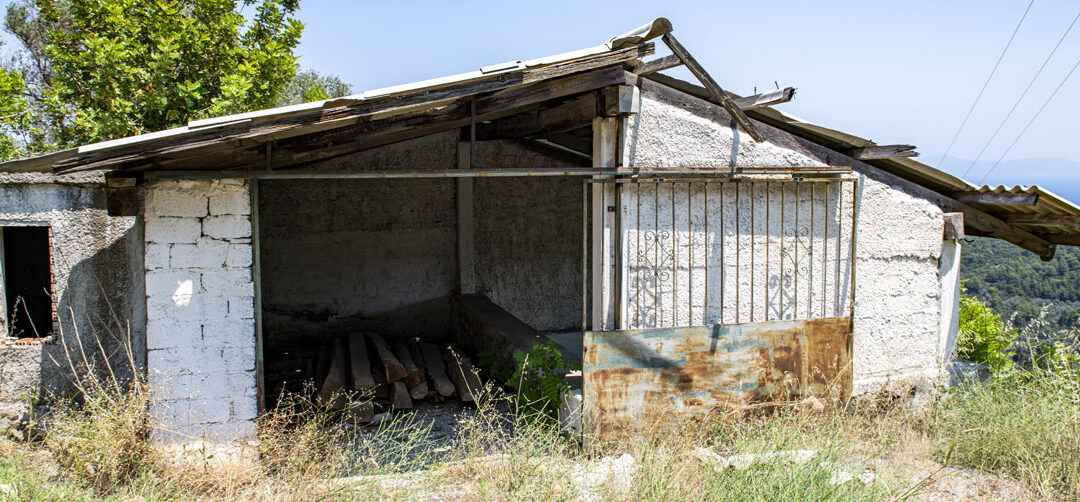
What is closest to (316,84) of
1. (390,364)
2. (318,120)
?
(390,364)

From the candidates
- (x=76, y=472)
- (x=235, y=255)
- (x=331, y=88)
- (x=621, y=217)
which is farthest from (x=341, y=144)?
(x=331, y=88)

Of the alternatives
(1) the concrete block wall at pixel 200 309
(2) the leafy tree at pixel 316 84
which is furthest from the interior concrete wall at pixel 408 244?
(2) the leafy tree at pixel 316 84

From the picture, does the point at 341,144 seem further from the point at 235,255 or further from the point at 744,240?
the point at 744,240

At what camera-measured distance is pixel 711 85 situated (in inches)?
208

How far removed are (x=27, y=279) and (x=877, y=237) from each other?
25.0 ft

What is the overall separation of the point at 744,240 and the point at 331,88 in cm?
2053

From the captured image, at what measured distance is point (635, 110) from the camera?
5320 millimetres

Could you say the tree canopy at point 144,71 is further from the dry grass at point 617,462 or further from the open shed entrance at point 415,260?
the dry grass at point 617,462

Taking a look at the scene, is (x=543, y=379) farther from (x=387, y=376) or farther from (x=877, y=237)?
(x=877, y=237)

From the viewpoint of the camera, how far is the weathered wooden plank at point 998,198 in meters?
5.63

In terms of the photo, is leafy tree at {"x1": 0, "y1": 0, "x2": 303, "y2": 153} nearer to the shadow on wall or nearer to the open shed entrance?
the open shed entrance

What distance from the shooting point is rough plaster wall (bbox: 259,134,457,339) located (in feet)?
29.0

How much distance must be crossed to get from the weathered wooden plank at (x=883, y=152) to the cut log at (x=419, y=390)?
Result: 15.1 feet

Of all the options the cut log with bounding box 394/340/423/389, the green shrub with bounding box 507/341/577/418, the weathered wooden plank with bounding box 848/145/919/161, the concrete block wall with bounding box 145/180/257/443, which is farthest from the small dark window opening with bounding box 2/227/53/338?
the weathered wooden plank with bounding box 848/145/919/161
